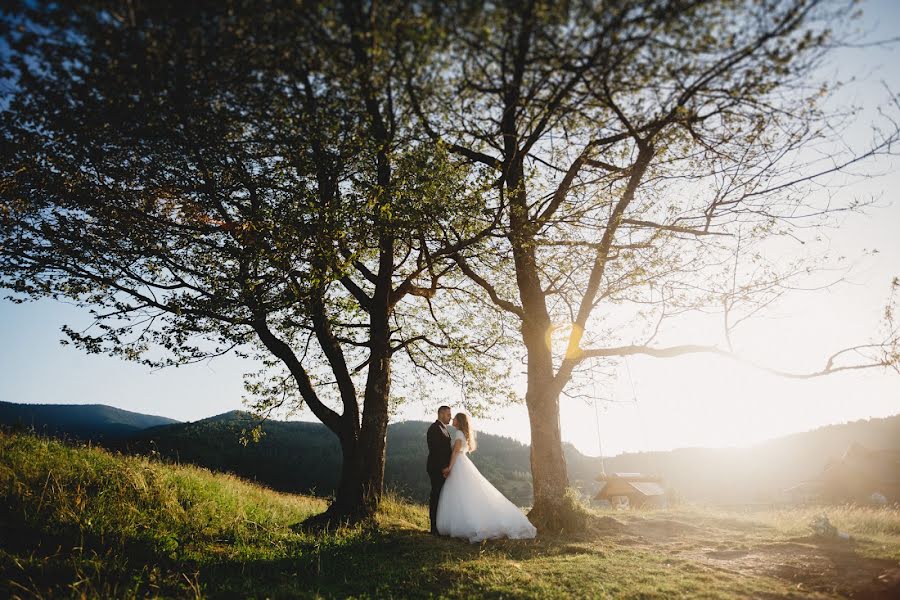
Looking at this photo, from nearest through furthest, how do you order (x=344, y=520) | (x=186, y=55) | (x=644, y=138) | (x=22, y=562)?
(x=186, y=55) → (x=22, y=562) → (x=644, y=138) → (x=344, y=520)

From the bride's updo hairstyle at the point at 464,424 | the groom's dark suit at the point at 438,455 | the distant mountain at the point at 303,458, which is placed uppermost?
the bride's updo hairstyle at the point at 464,424

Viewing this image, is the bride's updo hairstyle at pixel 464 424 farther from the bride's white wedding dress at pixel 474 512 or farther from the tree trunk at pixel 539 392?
the tree trunk at pixel 539 392

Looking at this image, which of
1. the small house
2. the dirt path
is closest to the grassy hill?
the small house

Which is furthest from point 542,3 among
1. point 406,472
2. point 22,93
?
point 406,472

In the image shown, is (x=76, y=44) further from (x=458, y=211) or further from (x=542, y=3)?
(x=458, y=211)

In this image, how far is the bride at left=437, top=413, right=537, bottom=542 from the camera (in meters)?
7.86

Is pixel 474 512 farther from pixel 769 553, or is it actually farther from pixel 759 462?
pixel 759 462

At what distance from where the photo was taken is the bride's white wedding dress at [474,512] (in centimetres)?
785

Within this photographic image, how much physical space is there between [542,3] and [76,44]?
4741 millimetres

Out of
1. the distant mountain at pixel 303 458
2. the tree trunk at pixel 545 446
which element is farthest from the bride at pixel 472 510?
the distant mountain at pixel 303 458

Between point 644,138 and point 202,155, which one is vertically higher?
point 644,138

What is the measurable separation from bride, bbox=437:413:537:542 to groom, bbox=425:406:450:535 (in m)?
0.17

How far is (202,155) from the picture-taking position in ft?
21.4

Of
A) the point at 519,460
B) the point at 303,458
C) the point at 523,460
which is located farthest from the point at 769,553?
the point at 519,460
